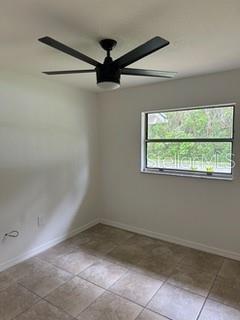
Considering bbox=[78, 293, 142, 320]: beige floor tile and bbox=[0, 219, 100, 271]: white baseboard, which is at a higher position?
bbox=[0, 219, 100, 271]: white baseboard

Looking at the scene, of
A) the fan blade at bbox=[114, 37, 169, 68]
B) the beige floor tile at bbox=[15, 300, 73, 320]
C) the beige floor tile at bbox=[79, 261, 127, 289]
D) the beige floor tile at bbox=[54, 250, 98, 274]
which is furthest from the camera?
the beige floor tile at bbox=[54, 250, 98, 274]

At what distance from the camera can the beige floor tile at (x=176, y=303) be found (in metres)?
1.91

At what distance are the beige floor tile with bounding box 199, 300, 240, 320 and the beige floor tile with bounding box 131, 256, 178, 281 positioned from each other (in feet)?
1.71

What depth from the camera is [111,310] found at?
195 cm

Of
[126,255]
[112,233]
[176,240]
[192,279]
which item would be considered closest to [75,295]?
[126,255]

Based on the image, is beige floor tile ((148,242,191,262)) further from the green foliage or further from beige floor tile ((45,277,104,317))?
the green foliage

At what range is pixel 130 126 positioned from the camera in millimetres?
3490

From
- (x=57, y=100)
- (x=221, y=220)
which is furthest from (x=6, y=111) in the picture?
(x=221, y=220)

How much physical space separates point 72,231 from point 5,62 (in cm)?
245

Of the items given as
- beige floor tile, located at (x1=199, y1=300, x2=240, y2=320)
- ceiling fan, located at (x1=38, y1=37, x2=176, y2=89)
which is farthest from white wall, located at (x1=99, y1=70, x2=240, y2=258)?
ceiling fan, located at (x1=38, y1=37, x2=176, y2=89)

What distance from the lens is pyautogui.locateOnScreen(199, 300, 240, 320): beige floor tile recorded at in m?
1.88

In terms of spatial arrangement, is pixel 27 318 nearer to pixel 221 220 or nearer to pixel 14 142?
pixel 14 142

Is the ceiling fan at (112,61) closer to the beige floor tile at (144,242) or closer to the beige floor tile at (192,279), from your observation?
the beige floor tile at (192,279)

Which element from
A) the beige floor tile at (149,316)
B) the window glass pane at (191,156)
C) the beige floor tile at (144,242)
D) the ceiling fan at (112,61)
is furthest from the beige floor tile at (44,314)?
the window glass pane at (191,156)
